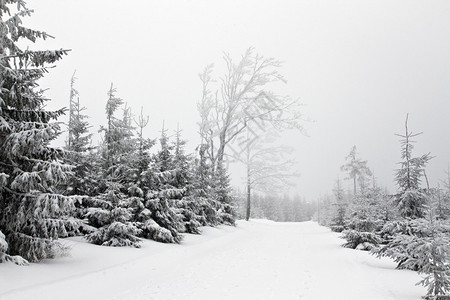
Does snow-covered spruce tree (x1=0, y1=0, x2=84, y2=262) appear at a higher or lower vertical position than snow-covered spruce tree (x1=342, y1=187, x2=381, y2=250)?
higher

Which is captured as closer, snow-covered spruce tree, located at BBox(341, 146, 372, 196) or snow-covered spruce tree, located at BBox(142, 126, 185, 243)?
snow-covered spruce tree, located at BBox(142, 126, 185, 243)

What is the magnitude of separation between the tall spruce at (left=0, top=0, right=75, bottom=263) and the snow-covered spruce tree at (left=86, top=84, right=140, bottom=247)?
371cm

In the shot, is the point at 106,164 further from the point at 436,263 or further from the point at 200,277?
the point at 436,263

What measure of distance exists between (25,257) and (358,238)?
13363mm

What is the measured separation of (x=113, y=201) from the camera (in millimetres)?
12469

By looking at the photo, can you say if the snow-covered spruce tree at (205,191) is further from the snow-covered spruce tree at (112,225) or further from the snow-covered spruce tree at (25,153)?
the snow-covered spruce tree at (25,153)

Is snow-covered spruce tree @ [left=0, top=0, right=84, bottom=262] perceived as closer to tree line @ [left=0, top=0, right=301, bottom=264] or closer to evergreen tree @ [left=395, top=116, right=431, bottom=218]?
tree line @ [left=0, top=0, right=301, bottom=264]

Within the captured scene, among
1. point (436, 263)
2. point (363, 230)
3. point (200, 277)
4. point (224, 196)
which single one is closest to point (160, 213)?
point (200, 277)

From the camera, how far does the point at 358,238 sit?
1466 centimetres

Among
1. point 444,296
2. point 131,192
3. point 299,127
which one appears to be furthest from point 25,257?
point 299,127

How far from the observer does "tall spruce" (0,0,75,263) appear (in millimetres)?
7328

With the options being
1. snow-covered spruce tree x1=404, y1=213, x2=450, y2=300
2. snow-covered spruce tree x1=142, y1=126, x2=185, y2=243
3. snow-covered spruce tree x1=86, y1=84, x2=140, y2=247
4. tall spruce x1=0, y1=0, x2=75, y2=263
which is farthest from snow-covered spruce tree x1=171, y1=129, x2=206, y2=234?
snow-covered spruce tree x1=404, y1=213, x2=450, y2=300

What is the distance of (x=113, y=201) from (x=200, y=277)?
19.3 feet

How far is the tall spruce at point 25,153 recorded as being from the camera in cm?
733
